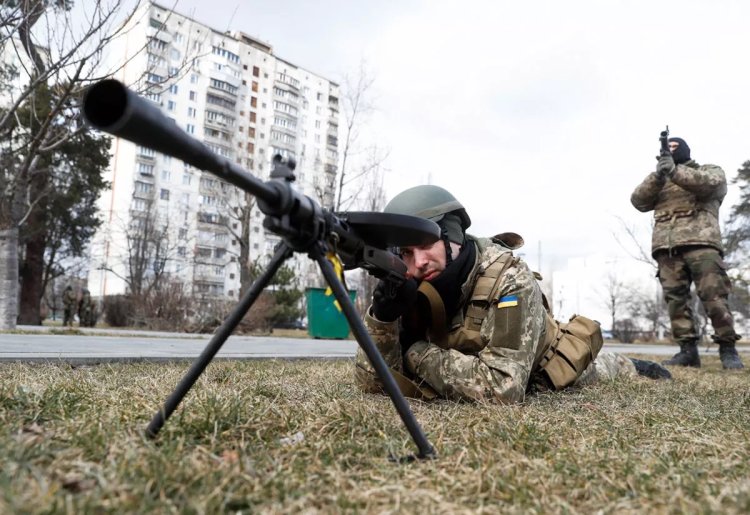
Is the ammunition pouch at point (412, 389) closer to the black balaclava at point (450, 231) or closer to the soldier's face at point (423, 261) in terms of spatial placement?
the soldier's face at point (423, 261)

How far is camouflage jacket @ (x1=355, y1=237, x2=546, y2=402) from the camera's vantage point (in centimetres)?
272

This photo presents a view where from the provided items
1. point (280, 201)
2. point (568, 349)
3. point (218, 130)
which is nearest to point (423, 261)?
point (568, 349)

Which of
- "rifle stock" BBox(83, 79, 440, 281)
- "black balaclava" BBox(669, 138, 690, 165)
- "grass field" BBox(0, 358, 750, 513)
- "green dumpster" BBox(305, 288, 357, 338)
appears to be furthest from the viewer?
"green dumpster" BBox(305, 288, 357, 338)

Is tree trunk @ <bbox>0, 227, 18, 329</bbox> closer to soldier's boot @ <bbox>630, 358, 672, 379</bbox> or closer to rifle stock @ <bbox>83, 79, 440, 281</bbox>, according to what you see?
soldier's boot @ <bbox>630, 358, 672, 379</bbox>

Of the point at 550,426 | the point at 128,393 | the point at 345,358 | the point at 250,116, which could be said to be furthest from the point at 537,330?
the point at 250,116

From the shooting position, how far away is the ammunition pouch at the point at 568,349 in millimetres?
3418

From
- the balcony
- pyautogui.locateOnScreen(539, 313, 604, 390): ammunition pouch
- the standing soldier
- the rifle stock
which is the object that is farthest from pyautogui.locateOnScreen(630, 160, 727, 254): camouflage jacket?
the standing soldier

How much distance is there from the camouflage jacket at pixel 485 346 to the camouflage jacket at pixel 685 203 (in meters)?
4.17

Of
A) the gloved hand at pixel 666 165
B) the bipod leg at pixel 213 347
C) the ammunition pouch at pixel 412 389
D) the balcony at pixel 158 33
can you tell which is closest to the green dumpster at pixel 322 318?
the balcony at pixel 158 33

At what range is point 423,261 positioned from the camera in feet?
9.62

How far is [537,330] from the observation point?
116 inches

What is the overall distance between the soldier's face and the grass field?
2.38 feet

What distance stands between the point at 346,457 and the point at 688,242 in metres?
6.04

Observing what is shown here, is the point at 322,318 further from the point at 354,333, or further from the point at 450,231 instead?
the point at 354,333
